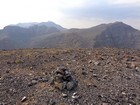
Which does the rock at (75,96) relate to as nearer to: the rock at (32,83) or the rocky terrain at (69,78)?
the rocky terrain at (69,78)

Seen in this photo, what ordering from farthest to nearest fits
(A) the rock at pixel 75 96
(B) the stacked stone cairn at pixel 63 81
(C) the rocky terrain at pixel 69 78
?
1. (B) the stacked stone cairn at pixel 63 81
2. (C) the rocky terrain at pixel 69 78
3. (A) the rock at pixel 75 96

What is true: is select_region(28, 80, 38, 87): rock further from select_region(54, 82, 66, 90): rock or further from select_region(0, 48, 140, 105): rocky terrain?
A: select_region(54, 82, 66, 90): rock

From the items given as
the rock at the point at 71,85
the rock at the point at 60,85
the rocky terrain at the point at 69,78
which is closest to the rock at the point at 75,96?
the rocky terrain at the point at 69,78

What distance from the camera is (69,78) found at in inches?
797

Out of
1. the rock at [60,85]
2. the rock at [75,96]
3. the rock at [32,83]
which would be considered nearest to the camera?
the rock at [75,96]

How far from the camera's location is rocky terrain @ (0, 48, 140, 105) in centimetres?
1934

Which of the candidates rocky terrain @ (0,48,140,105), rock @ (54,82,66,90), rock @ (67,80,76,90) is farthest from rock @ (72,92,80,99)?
rock @ (54,82,66,90)

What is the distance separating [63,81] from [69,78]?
0.47 meters

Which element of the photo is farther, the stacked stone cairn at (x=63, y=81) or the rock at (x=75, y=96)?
the stacked stone cairn at (x=63, y=81)

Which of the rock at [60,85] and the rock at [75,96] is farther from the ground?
the rock at [60,85]

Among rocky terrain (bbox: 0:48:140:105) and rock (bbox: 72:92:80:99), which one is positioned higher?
rocky terrain (bbox: 0:48:140:105)

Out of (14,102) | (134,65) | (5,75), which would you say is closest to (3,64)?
(5,75)

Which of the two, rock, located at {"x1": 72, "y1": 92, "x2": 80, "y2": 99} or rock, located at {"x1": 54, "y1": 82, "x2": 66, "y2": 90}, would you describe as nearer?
rock, located at {"x1": 72, "y1": 92, "x2": 80, "y2": 99}

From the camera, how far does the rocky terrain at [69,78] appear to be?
19.3 m
